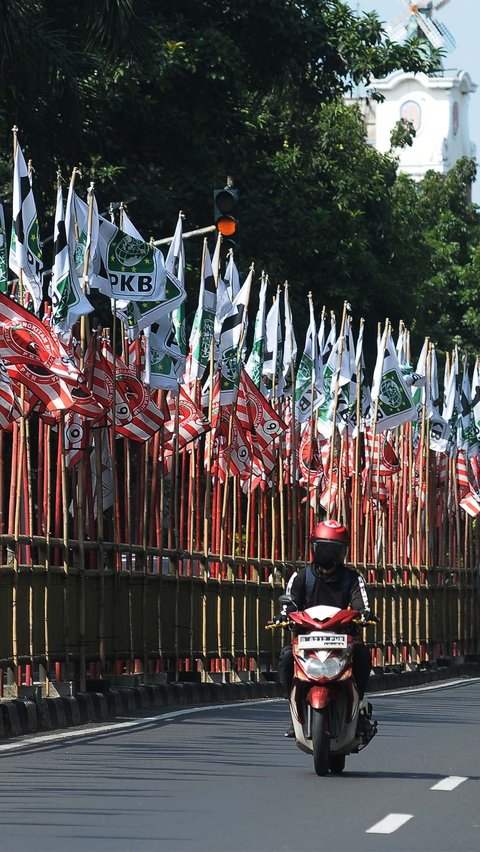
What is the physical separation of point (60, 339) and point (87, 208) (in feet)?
6.48

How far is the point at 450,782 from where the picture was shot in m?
12.1

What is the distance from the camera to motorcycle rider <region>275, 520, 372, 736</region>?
12531 mm

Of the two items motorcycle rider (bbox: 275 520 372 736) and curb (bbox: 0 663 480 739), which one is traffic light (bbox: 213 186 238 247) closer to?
curb (bbox: 0 663 480 739)

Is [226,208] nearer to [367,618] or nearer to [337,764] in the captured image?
[367,618]

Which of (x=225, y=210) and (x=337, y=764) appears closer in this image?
(x=337, y=764)

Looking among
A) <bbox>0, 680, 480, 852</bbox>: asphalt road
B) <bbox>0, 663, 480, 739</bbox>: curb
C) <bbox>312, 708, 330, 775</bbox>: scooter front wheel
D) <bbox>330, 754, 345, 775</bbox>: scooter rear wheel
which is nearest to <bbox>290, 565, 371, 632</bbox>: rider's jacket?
<bbox>312, 708, 330, 775</bbox>: scooter front wheel

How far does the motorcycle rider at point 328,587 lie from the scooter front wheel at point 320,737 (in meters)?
0.40

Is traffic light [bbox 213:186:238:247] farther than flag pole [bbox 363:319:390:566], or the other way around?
flag pole [bbox 363:319:390:566]

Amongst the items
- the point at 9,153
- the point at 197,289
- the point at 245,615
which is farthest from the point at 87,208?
the point at 197,289

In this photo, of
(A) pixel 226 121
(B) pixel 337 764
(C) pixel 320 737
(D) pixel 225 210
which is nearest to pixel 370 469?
(A) pixel 226 121

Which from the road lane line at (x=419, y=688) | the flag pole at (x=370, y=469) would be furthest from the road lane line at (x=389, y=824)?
the flag pole at (x=370, y=469)

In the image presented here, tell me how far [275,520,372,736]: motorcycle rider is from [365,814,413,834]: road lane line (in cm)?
235

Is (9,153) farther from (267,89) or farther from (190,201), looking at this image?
(267,89)

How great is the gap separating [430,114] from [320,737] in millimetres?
128453
